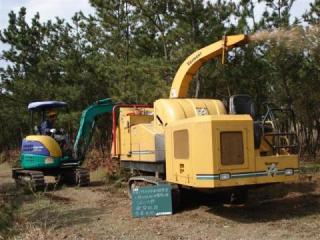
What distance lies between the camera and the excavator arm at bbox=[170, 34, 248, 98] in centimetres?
1138

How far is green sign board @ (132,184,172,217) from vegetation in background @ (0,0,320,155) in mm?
4466

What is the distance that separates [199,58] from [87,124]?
19.4ft

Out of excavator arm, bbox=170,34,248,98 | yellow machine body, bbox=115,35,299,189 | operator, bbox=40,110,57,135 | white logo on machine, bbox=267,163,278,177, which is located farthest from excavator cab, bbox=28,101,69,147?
white logo on machine, bbox=267,163,278,177

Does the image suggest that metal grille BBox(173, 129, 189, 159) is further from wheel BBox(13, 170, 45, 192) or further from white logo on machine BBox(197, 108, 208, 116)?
wheel BBox(13, 170, 45, 192)

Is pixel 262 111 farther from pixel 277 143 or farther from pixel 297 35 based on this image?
pixel 277 143

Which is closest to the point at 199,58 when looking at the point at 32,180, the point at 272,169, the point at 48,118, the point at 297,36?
the point at 297,36

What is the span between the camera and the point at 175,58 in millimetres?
18031

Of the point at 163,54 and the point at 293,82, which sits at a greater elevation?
the point at 163,54

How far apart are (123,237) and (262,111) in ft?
44.3

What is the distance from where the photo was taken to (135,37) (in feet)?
76.4

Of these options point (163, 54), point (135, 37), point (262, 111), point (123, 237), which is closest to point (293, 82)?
point (262, 111)

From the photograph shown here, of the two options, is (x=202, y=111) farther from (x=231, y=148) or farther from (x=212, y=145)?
(x=212, y=145)

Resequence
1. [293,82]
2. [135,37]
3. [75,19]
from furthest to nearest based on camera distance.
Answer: [75,19] < [135,37] < [293,82]

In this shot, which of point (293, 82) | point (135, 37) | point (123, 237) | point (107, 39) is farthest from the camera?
point (107, 39)
